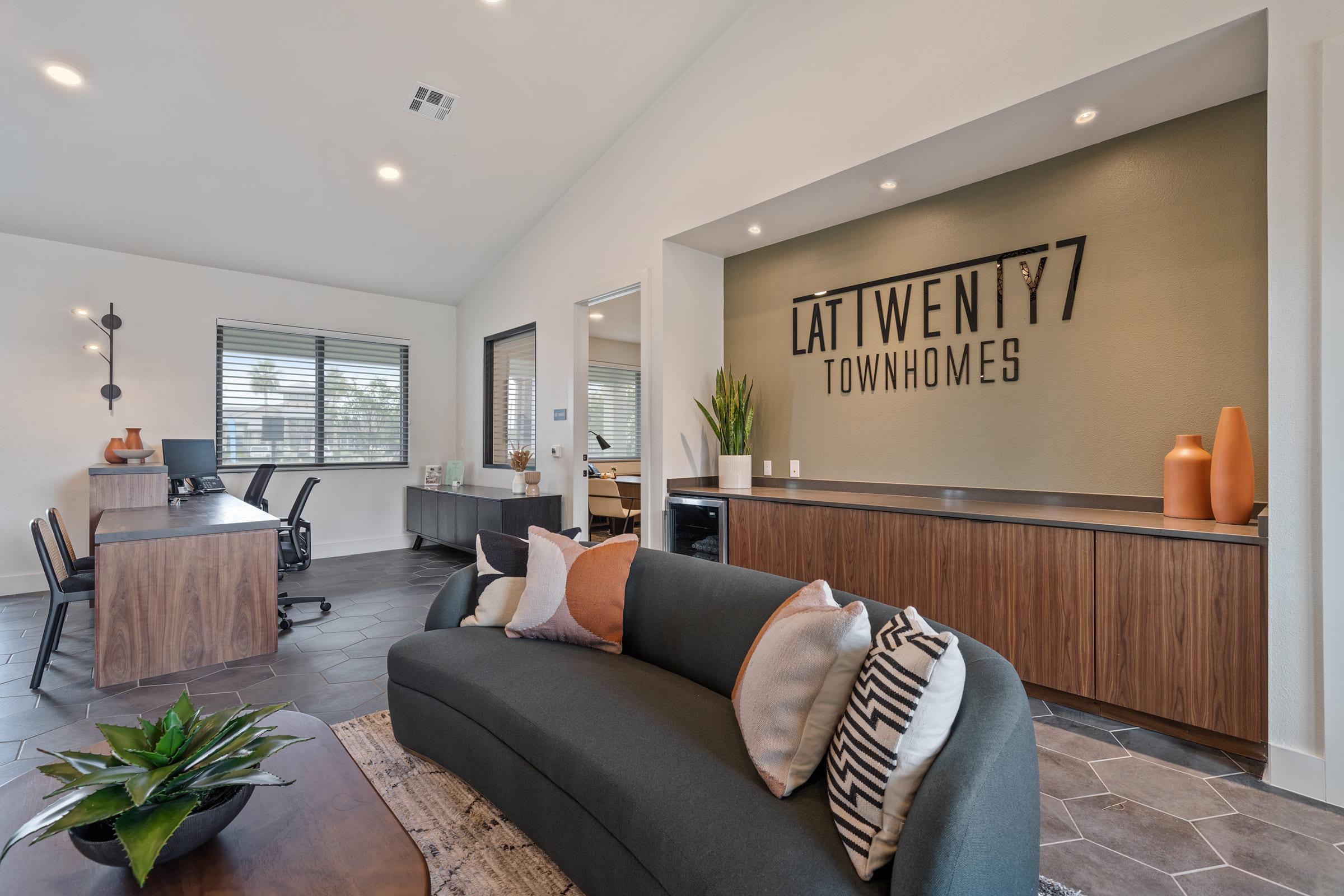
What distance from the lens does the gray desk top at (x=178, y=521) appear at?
9.94 ft

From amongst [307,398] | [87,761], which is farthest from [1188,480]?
[307,398]

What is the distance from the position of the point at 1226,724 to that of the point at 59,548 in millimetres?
5144

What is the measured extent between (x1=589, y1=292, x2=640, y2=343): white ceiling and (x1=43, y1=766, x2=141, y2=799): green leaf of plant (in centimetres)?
527

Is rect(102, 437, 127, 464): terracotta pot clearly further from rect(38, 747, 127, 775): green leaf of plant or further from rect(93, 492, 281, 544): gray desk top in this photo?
rect(38, 747, 127, 775): green leaf of plant

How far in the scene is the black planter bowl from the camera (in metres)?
1.05

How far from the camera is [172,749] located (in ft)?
3.81

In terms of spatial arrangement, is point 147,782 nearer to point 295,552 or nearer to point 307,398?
point 295,552

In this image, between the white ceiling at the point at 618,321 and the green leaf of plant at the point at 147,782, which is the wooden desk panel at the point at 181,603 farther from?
the white ceiling at the point at 618,321

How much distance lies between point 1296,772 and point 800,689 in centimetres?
194

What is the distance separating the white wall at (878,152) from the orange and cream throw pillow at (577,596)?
6.63ft

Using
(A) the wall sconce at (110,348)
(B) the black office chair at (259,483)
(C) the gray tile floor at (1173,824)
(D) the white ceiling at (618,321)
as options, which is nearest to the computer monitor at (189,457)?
(A) the wall sconce at (110,348)

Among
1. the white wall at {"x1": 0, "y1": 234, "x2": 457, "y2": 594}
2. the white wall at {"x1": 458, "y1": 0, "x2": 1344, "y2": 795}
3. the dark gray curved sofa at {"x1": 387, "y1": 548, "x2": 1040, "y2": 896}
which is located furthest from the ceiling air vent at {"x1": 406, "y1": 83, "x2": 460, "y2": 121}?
the dark gray curved sofa at {"x1": 387, "y1": 548, "x2": 1040, "y2": 896}

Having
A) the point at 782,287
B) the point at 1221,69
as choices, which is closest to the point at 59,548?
the point at 782,287

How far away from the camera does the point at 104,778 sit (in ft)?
3.44
